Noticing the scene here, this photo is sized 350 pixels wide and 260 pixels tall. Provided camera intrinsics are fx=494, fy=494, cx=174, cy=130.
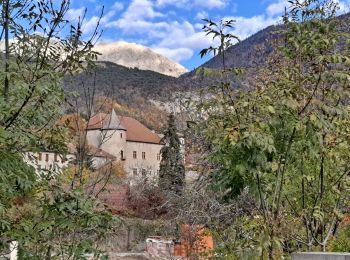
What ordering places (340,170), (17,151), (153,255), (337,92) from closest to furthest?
1. (17,151)
2. (337,92)
3. (340,170)
4. (153,255)

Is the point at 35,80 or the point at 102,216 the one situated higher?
the point at 35,80

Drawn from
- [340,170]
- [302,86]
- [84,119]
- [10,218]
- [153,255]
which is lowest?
[153,255]

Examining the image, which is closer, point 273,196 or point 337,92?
point 273,196

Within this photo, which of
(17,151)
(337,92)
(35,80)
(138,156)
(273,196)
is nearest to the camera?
(35,80)

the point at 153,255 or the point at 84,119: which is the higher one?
the point at 84,119

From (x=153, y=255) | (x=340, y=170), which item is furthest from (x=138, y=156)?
(x=340, y=170)

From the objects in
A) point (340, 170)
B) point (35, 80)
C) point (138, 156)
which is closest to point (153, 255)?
point (340, 170)

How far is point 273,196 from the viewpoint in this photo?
4098 millimetres

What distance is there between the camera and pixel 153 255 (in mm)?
24281

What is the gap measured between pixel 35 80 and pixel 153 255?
2182cm

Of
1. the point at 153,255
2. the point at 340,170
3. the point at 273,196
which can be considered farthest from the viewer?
the point at 153,255

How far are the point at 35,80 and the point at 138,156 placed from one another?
3188 inches

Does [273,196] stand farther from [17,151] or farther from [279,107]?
[17,151]

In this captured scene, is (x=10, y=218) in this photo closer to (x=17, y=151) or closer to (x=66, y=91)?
(x=17, y=151)
